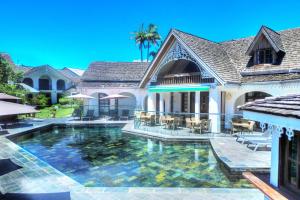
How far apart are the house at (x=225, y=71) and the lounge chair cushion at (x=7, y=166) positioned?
13.6 metres

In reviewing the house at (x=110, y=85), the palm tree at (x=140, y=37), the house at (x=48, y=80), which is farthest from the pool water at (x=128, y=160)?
the palm tree at (x=140, y=37)

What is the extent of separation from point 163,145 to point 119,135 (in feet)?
17.7

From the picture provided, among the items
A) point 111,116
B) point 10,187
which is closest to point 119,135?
point 111,116

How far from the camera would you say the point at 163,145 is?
58.3 ft

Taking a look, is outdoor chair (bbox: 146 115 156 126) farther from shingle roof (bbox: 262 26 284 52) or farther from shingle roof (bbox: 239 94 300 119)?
shingle roof (bbox: 239 94 300 119)

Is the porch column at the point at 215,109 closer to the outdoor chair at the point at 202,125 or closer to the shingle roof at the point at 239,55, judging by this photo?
the outdoor chair at the point at 202,125

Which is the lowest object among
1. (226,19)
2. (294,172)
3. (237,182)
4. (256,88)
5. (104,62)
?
(237,182)

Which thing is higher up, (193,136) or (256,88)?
(256,88)

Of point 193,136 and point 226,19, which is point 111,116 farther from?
point 226,19

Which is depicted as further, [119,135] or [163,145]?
[119,135]

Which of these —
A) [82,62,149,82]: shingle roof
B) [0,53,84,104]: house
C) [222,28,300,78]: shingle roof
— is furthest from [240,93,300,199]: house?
[0,53,84,104]: house

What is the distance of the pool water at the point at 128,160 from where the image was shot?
10461mm

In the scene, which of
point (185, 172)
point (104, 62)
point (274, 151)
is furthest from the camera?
point (104, 62)

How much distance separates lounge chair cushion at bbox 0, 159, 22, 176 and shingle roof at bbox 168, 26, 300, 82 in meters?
16.0
